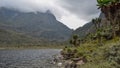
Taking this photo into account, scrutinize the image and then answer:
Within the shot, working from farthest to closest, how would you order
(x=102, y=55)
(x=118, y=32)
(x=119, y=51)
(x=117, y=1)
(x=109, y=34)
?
(x=109, y=34) < (x=118, y=32) < (x=117, y=1) < (x=102, y=55) < (x=119, y=51)

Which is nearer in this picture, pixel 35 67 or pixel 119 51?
pixel 119 51

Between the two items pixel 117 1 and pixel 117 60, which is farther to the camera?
pixel 117 1

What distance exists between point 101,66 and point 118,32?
204ft

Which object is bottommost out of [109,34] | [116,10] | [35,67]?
[35,67]

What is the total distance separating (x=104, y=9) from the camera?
290 feet

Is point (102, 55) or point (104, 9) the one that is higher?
point (104, 9)

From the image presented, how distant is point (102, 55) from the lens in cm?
4362

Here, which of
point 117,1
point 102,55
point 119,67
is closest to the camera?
point 119,67

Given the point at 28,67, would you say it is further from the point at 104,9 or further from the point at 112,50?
the point at 112,50

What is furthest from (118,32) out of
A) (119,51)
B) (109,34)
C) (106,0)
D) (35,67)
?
(119,51)

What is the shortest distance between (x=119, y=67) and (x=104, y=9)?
189ft

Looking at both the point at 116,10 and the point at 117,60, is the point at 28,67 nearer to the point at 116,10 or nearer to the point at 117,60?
the point at 116,10

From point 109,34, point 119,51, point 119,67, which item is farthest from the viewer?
point 109,34

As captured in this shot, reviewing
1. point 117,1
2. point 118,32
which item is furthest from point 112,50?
point 118,32
